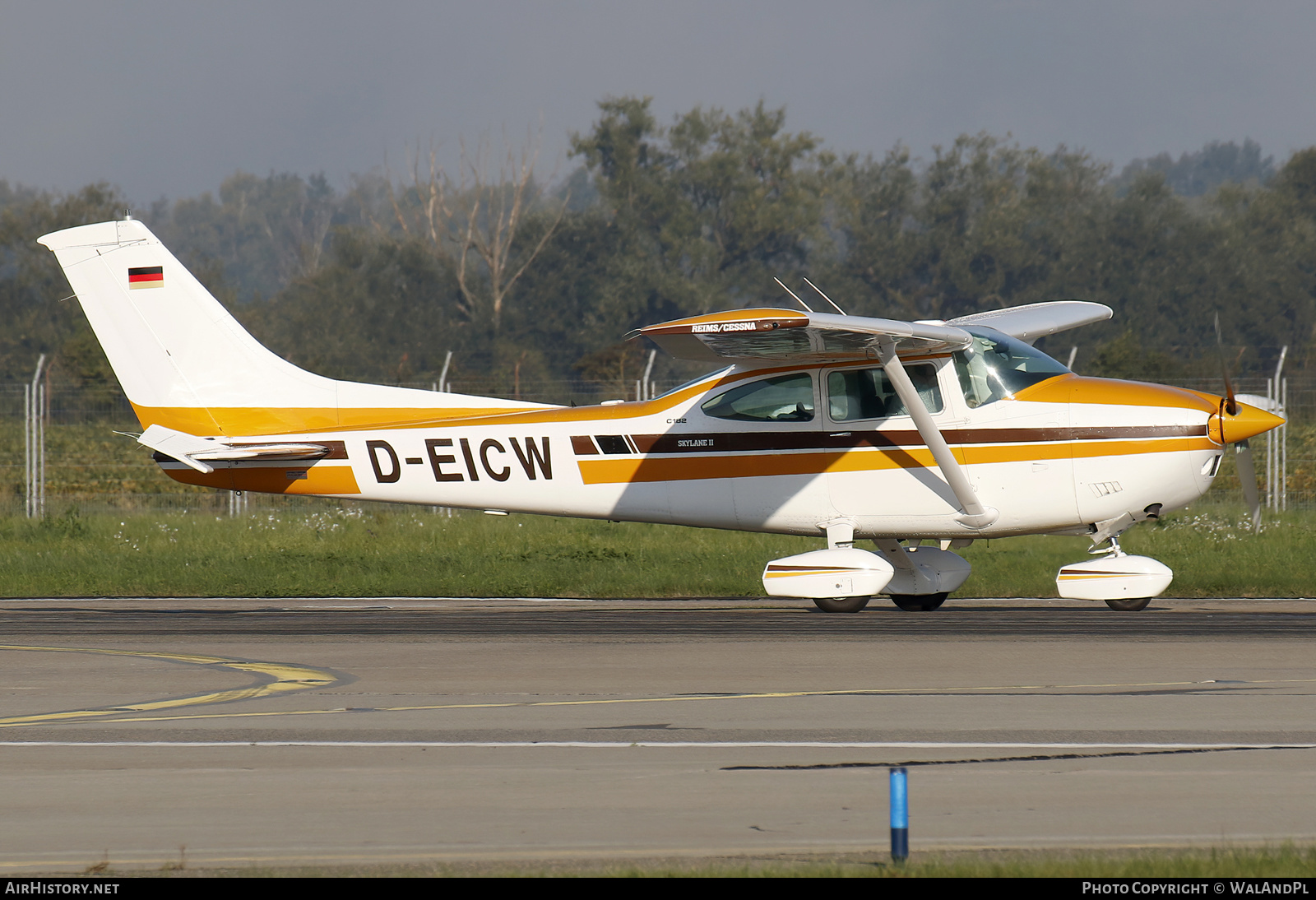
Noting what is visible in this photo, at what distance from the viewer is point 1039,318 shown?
16719 mm

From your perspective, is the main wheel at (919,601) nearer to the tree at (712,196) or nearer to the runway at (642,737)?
the runway at (642,737)

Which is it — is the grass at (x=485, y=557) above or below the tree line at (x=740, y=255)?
below

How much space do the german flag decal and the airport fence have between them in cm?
671

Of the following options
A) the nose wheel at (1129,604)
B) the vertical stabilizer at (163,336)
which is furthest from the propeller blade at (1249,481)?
the vertical stabilizer at (163,336)

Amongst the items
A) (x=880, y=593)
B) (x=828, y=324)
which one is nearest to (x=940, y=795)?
(x=828, y=324)

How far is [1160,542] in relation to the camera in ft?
Result: 62.6

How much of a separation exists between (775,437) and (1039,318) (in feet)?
13.6

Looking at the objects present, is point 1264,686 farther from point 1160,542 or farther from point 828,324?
point 1160,542

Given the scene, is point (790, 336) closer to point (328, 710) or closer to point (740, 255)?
point (328, 710)

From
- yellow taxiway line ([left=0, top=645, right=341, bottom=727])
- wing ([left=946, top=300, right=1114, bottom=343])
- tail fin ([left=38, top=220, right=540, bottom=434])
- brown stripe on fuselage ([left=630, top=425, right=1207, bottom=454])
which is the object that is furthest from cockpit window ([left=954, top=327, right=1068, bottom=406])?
yellow taxiway line ([left=0, top=645, right=341, bottom=727])

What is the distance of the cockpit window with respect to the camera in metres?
13.9

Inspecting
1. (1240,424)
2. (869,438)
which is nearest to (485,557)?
(869,438)

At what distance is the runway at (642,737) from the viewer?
215 inches

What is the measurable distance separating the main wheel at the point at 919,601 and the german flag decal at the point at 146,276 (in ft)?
27.2
